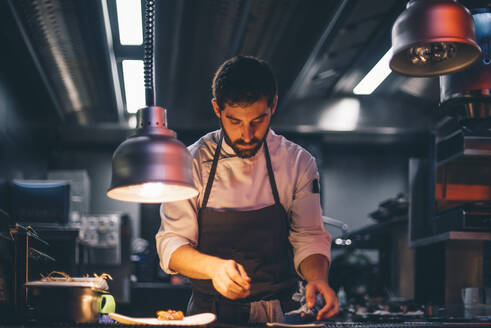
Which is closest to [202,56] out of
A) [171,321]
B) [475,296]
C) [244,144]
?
[475,296]

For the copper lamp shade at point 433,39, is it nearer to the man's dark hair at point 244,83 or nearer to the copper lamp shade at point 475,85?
the copper lamp shade at point 475,85

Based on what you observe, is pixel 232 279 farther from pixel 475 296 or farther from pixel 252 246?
pixel 475 296

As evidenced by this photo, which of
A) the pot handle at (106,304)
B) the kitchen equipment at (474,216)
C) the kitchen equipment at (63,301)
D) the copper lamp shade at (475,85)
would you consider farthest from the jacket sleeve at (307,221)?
the kitchen equipment at (474,216)

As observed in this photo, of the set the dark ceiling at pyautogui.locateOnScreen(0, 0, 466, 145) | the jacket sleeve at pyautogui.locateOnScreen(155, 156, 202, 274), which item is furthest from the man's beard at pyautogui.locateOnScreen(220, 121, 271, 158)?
the dark ceiling at pyautogui.locateOnScreen(0, 0, 466, 145)

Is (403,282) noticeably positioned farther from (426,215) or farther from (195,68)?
(195,68)

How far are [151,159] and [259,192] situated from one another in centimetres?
62

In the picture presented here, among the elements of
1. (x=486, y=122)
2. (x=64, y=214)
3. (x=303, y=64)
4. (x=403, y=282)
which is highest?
(x=303, y=64)

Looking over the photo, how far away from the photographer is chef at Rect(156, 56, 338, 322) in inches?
64.6

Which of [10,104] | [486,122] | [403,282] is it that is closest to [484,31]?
[486,122]

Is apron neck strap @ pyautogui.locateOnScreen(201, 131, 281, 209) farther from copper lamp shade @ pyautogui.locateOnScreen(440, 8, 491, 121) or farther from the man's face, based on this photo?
copper lamp shade @ pyautogui.locateOnScreen(440, 8, 491, 121)

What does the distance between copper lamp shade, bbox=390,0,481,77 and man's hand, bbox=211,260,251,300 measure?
1.04 m

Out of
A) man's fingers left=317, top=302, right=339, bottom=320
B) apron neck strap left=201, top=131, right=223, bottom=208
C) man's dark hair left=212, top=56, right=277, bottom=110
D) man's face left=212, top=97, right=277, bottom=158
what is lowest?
man's fingers left=317, top=302, right=339, bottom=320

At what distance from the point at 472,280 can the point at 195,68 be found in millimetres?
3160

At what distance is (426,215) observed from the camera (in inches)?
143
